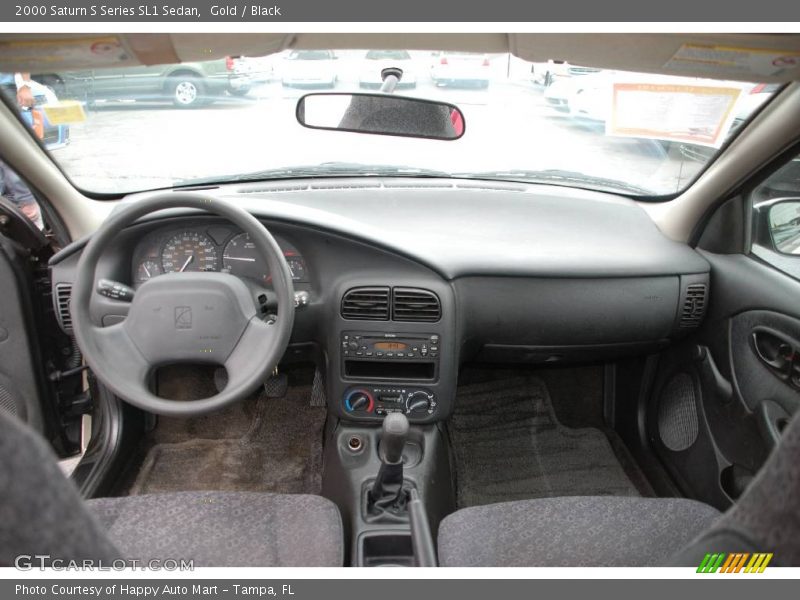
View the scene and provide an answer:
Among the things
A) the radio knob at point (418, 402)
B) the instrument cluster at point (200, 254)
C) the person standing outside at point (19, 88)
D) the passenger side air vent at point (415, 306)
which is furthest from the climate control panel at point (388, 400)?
the person standing outside at point (19, 88)

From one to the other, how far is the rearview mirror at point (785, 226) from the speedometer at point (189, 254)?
6.32 feet

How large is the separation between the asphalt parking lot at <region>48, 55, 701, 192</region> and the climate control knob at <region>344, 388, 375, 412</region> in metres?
1.06

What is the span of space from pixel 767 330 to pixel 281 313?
1.54 metres

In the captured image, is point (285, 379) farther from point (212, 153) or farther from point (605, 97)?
point (605, 97)

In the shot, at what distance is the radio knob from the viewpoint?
7.38 ft

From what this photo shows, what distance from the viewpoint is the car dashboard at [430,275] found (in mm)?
2029

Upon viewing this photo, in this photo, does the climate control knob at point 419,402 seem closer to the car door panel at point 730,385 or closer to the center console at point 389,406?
the center console at point 389,406

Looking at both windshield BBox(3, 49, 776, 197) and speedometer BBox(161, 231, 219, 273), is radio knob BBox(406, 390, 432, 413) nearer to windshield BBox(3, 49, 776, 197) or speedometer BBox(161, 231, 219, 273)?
speedometer BBox(161, 231, 219, 273)

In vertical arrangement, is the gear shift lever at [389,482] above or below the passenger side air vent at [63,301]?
below

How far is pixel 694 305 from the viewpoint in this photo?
7.63 feet

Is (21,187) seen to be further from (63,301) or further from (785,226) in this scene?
(785,226)

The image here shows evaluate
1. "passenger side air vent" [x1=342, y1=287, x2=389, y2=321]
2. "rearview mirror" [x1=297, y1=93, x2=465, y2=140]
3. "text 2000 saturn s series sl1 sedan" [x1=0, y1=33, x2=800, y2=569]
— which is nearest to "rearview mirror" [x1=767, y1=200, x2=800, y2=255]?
"text 2000 saturn s series sl1 sedan" [x1=0, y1=33, x2=800, y2=569]

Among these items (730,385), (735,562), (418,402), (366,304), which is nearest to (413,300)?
(366,304)

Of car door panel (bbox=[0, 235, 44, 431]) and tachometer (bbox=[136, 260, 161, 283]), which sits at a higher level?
tachometer (bbox=[136, 260, 161, 283])
